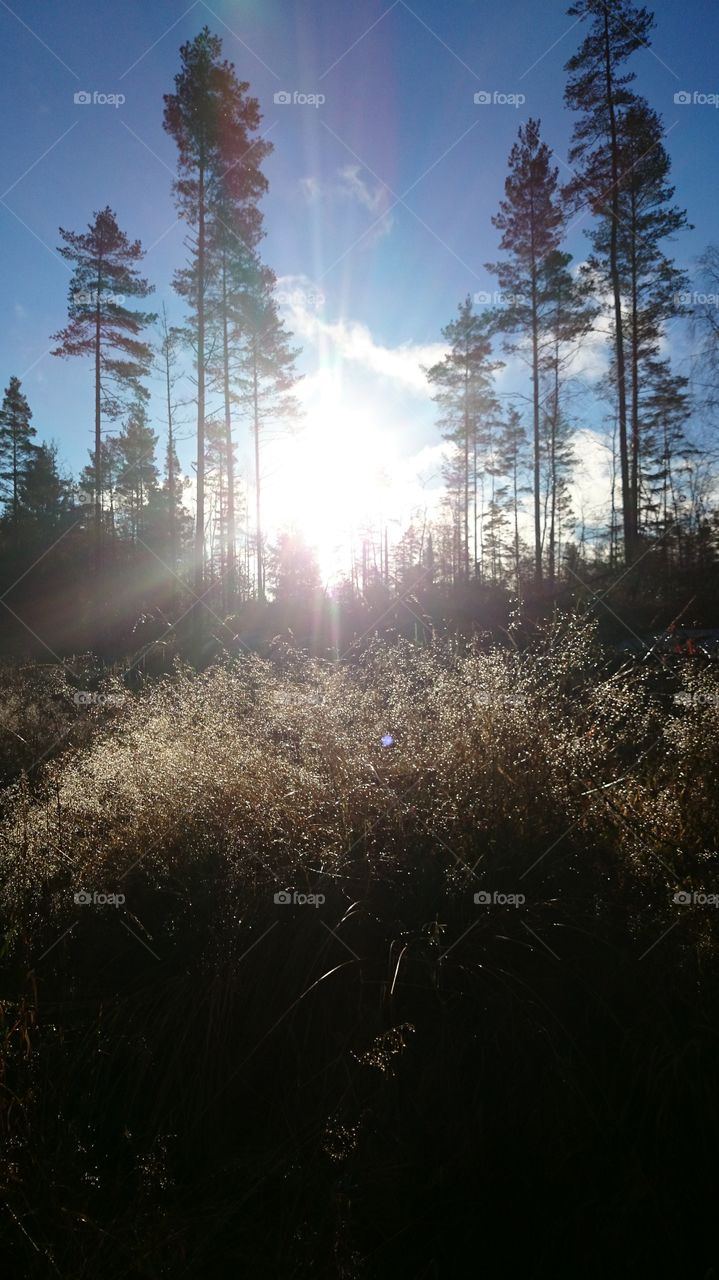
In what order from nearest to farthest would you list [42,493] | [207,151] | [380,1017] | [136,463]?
[380,1017] < [207,151] < [42,493] < [136,463]

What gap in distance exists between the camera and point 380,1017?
79.3 inches

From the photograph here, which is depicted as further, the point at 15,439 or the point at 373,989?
the point at 15,439

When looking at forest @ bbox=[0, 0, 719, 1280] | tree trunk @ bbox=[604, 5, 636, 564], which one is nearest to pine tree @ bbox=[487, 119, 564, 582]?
tree trunk @ bbox=[604, 5, 636, 564]

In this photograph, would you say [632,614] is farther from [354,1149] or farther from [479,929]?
[354,1149]

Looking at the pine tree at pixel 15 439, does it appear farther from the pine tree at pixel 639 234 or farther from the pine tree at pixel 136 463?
the pine tree at pixel 639 234

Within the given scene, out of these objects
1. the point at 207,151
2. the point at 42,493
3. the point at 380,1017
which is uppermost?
the point at 207,151

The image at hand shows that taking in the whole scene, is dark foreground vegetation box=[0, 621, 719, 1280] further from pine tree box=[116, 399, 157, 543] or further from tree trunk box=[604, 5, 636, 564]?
pine tree box=[116, 399, 157, 543]

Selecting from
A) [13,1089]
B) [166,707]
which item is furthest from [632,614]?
[13,1089]

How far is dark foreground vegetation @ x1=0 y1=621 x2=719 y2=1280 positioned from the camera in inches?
63.2

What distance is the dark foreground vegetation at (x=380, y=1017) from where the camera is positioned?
1604mm

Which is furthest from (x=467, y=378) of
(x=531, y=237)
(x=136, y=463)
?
(x=136, y=463)

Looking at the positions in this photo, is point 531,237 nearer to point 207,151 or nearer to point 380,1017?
point 207,151

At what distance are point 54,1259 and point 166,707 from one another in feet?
14.9

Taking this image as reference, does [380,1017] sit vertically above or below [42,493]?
below
